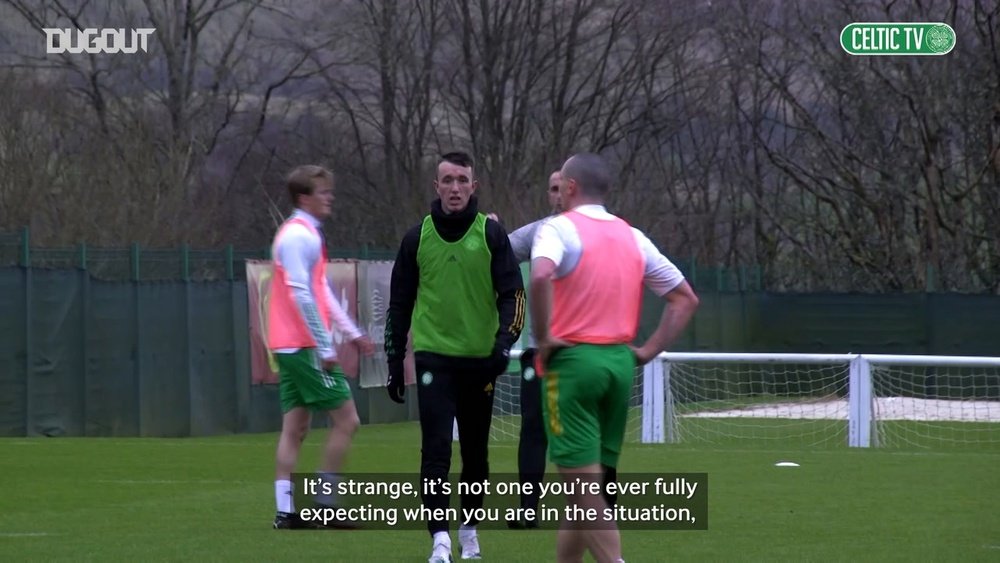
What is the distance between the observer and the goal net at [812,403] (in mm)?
17781

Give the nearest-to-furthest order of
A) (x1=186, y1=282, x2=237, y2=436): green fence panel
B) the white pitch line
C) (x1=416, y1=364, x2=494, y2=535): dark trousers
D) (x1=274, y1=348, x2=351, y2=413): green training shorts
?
(x1=416, y1=364, x2=494, y2=535): dark trousers
(x1=274, y1=348, x2=351, y2=413): green training shorts
the white pitch line
(x1=186, y1=282, x2=237, y2=436): green fence panel

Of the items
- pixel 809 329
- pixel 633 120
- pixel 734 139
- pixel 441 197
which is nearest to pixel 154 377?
pixel 441 197

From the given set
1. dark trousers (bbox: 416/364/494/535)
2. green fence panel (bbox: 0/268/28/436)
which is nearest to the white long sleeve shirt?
dark trousers (bbox: 416/364/494/535)

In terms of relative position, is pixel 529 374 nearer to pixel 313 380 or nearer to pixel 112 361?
pixel 313 380

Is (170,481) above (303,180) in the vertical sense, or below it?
below

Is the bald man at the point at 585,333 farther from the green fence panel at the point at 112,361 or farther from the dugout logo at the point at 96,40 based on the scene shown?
the dugout logo at the point at 96,40

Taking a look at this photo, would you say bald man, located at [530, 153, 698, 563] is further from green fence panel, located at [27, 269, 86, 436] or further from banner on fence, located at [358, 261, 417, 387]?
banner on fence, located at [358, 261, 417, 387]

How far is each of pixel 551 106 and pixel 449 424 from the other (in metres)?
30.6

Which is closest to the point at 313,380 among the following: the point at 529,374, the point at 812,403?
the point at 529,374

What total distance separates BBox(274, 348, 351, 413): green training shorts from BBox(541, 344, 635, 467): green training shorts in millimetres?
2726

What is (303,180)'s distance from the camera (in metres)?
9.15

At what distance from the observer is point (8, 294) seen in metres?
18.0

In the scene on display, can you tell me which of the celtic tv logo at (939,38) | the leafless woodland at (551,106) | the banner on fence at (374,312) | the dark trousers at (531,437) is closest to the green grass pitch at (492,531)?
the dark trousers at (531,437)

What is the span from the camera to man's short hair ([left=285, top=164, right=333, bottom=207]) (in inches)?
359
